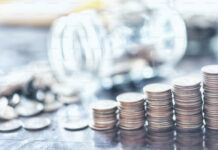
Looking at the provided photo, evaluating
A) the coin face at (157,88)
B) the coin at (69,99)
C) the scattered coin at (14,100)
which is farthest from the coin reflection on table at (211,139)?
the scattered coin at (14,100)

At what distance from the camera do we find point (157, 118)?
2.45 meters

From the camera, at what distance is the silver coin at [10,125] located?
8.79 ft

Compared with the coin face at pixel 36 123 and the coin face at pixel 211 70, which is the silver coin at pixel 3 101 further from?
the coin face at pixel 211 70

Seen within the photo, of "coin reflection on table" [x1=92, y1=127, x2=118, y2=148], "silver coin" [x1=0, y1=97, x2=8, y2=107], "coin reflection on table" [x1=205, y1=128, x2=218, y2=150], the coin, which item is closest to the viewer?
"coin reflection on table" [x1=205, y1=128, x2=218, y2=150]

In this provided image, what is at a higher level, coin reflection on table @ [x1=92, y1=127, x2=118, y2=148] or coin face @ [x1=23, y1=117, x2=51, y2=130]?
coin face @ [x1=23, y1=117, x2=51, y2=130]

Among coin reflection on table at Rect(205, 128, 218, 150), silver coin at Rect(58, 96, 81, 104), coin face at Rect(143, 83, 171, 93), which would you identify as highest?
coin face at Rect(143, 83, 171, 93)

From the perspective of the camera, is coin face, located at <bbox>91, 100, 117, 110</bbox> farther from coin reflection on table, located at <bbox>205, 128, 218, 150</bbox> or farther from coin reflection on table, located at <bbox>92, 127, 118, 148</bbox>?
coin reflection on table, located at <bbox>205, 128, 218, 150</bbox>

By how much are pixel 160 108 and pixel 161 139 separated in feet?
0.62

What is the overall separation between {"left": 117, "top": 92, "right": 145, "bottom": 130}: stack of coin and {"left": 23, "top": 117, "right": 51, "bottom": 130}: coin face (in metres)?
0.54

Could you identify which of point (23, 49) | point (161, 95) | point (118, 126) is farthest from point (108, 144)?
point (23, 49)

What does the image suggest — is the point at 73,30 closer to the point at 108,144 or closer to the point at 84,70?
the point at 84,70

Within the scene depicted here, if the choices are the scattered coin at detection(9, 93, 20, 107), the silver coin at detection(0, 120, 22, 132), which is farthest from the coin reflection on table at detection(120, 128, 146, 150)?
the scattered coin at detection(9, 93, 20, 107)

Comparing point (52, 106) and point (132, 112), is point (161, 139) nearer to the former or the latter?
point (132, 112)

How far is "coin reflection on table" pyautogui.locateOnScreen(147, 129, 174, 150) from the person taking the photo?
89.9 inches
